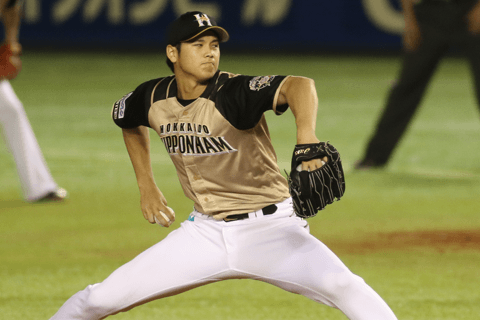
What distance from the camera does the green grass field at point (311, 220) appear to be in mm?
4656

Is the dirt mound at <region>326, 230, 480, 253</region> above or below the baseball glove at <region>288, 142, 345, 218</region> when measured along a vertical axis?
below

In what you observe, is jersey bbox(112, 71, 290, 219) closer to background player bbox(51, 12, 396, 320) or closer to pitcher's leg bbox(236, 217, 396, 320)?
background player bbox(51, 12, 396, 320)

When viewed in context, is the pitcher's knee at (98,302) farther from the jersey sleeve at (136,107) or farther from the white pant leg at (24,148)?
the white pant leg at (24,148)

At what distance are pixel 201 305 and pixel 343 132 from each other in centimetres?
699

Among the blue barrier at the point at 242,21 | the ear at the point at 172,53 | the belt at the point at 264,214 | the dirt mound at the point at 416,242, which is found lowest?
the blue barrier at the point at 242,21

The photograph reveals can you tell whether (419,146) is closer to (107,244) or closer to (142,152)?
(107,244)

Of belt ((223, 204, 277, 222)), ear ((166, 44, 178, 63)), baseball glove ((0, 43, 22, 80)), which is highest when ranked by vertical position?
ear ((166, 44, 178, 63))

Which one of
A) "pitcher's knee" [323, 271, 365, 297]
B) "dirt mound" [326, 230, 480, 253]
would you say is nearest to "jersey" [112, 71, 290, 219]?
"pitcher's knee" [323, 271, 365, 297]

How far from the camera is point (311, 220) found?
22.2 feet

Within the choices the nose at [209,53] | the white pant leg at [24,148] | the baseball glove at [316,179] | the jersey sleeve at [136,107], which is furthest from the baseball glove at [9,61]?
the baseball glove at [316,179]

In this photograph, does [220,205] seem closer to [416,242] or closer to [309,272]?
[309,272]

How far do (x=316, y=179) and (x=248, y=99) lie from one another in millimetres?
490

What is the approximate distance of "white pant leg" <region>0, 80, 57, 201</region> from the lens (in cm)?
729

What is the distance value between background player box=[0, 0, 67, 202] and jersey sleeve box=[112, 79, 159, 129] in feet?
12.5
